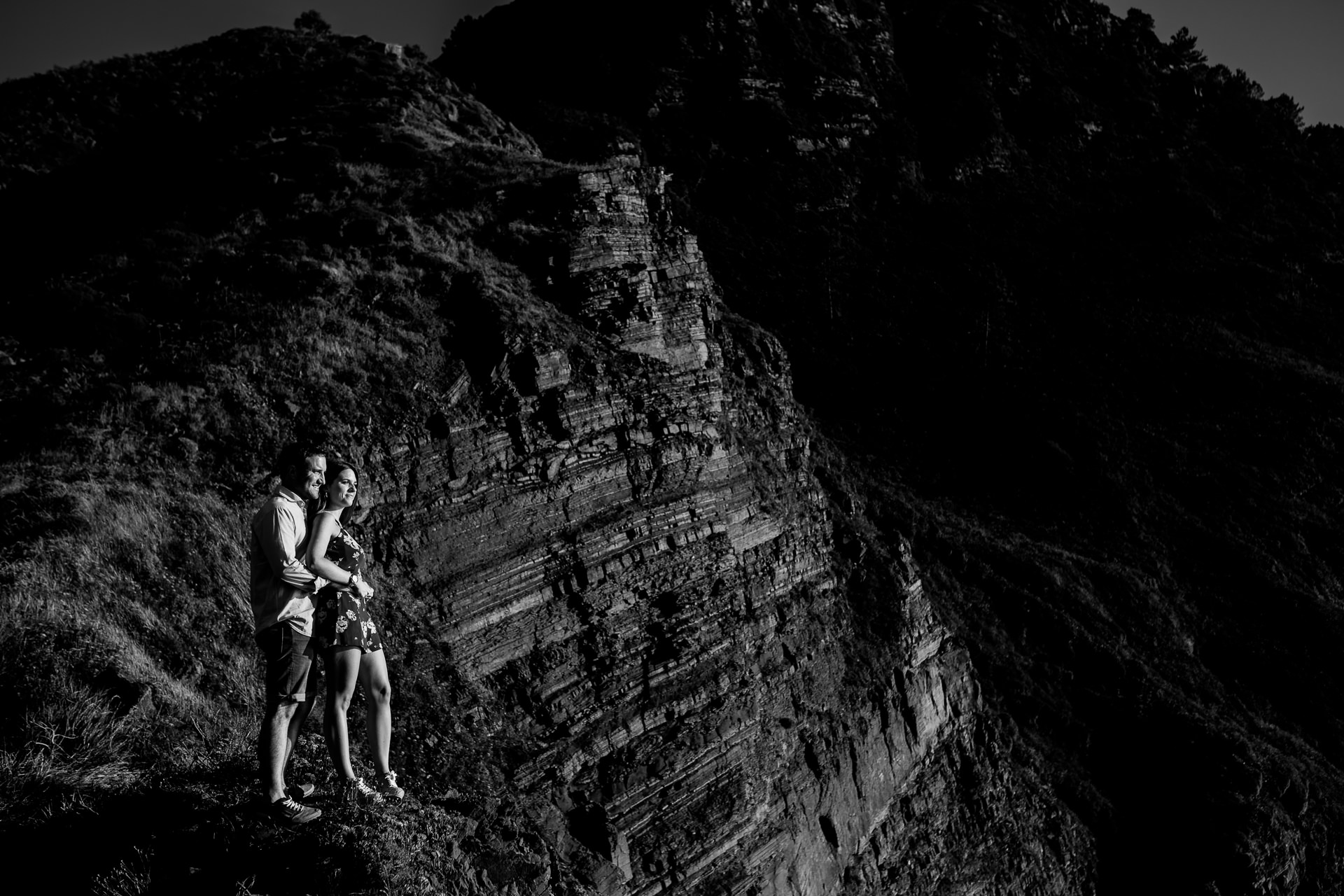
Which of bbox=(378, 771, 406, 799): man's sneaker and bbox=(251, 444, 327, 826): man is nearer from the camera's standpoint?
bbox=(251, 444, 327, 826): man

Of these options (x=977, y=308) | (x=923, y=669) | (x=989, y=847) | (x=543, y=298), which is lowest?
(x=989, y=847)

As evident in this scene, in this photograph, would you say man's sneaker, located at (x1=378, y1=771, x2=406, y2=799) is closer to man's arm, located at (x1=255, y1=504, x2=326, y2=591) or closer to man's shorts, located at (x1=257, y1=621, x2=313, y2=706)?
man's shorts, located at (x1=257, y1=621, x2=313, y2=706)

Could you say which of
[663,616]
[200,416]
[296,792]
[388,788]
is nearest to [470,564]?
[663,616]

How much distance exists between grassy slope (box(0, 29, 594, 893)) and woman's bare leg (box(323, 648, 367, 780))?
449 mm

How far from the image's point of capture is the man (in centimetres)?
467

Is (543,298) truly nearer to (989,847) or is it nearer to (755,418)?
(755,418)

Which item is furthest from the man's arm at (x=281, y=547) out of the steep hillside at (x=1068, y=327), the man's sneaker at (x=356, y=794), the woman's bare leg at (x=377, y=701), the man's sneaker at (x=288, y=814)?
the steep hillside at (x=1068, y=327)

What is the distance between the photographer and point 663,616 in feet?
45.6

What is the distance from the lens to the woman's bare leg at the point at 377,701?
5219 millimetres

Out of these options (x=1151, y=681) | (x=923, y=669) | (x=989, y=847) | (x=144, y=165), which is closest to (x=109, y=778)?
(x=923, y=669)

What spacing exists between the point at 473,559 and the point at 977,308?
55.0 metres

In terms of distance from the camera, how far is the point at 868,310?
5741cm

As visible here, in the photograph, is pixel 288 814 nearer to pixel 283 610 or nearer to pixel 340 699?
pixel 340 699

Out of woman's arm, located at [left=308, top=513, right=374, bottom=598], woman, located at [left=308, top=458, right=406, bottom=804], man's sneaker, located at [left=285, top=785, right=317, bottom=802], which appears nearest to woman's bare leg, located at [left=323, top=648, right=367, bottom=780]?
woman, located at [left=308, top=458, right=406, bottom=804]
